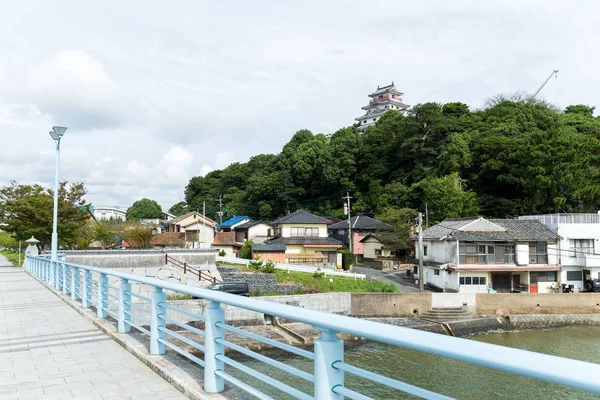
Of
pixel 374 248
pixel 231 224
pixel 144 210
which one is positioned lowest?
pixel 374 248

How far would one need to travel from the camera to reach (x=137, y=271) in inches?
968

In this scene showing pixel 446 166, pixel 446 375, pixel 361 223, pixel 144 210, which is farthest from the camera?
pixel 144 210

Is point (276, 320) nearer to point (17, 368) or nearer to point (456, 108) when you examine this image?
point (17, 368)

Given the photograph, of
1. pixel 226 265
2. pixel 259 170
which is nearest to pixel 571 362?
pixel 226 265

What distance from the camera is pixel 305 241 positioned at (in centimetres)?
4034

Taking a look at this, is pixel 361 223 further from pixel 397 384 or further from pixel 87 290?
pixel 397 384

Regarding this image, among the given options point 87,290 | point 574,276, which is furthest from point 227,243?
point 87,290

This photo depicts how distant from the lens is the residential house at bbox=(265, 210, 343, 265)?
39.1 m

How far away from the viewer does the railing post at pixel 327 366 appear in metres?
2.67

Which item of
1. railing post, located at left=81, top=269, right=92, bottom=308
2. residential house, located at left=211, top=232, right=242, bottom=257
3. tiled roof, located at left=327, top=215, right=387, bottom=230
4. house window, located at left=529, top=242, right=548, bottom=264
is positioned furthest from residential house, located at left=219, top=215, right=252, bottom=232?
railing post, located at left=81, top=269, right=92, bottom=308

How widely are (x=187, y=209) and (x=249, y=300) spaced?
84.7 meters

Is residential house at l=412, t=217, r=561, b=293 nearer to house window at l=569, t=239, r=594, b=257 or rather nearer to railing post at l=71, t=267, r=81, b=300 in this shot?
house window at l=569, t=239, r=594, b=257

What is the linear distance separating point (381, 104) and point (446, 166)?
166ft

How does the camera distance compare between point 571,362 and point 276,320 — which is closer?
point 571,362
